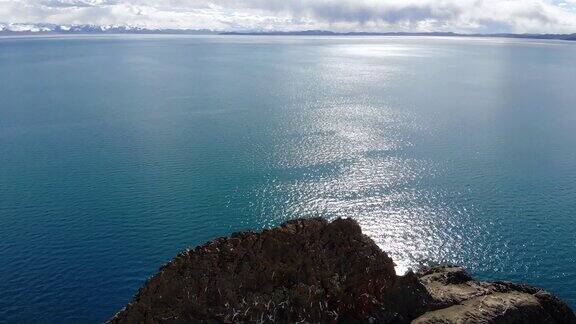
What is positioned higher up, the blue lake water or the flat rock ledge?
the flat rock ledge

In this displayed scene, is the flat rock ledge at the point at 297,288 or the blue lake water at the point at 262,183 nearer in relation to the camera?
the flat rock ledge at the point at 297,288

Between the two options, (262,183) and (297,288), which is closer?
(297,288)

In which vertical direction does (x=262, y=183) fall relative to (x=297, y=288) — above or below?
below

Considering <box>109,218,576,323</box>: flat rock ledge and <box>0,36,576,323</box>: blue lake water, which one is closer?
<box>109,218,576,323</box>: flat rock ledge

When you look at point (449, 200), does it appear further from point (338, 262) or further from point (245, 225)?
point (338, 262)

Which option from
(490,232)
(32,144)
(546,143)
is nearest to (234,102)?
(32,144)
